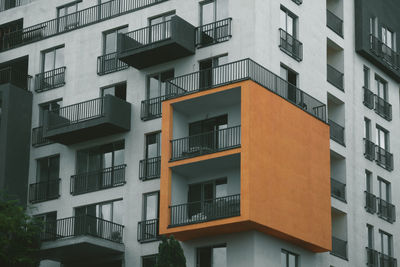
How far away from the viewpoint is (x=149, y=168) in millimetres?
57094

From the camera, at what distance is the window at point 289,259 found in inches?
2108

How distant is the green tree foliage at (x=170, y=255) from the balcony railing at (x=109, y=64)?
14128 millimetres

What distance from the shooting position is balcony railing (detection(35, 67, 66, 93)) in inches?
2482

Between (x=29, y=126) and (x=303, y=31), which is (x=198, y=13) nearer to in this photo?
(x=303, y=31)

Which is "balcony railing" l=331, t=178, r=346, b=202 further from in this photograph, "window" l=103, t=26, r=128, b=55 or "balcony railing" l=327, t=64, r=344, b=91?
"window" l=103, t=26, r=128, b=55

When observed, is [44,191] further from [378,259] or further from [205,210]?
[378,259]

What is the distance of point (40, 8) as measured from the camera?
66938 millimetres

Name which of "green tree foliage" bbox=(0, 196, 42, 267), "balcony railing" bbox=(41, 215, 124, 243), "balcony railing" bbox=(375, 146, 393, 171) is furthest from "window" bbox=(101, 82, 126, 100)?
"balcony railing" bbox=(375, 146, 393, 171)

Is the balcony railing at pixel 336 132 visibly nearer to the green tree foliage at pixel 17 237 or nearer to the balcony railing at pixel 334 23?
the balcony railing at pixel 334 23

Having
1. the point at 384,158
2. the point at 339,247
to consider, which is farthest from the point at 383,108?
the point at 339,247

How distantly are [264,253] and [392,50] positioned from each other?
2157 centimetres

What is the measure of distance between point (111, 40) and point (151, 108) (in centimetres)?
597

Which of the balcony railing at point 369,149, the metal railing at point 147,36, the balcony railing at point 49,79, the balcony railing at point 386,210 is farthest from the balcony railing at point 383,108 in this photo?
the balcony railing at point 49,79

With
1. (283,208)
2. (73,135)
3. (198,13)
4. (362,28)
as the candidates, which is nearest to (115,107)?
(73,135)
